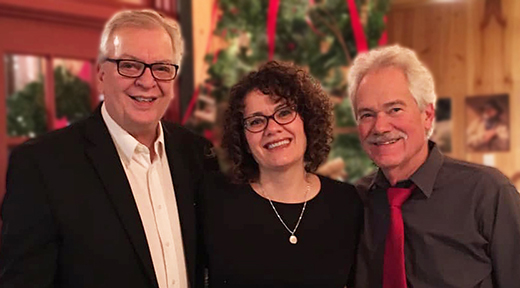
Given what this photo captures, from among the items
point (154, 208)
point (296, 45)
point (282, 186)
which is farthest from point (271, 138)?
point (296, 45)

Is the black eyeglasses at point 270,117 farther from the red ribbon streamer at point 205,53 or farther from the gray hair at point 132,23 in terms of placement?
the red ribbon streamer at point 205,53

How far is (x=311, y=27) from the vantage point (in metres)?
3.28

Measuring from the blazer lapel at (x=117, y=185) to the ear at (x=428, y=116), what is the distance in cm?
90

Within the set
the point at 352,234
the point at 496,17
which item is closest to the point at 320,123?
the point at 352,234

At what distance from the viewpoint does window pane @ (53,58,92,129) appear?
275cm

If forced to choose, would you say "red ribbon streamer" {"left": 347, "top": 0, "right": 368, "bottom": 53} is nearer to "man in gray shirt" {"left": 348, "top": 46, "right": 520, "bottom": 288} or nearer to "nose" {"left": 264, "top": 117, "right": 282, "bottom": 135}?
"man in gray shirt" {"left": 348, "top": 46, "right": 520, "bottom": 288}

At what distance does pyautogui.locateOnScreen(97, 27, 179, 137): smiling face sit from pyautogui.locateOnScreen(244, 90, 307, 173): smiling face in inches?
11.4

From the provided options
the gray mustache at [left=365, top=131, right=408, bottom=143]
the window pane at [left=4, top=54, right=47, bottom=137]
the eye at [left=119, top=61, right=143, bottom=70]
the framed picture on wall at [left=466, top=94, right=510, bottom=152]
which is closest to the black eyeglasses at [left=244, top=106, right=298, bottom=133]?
the gray mustache at [left=365, top=131, right=408, bottom=143]

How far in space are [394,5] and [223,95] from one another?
7.59 feet

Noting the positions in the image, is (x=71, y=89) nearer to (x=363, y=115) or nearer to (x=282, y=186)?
(x=282, y=186)

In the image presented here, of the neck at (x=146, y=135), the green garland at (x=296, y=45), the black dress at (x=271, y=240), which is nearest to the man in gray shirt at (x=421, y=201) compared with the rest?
the black dress at (x=271, y=240)

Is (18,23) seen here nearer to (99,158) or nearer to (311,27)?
(99,158)

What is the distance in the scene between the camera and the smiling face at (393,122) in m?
1.68

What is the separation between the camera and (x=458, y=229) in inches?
63.8
